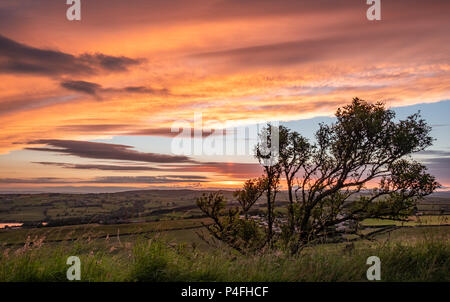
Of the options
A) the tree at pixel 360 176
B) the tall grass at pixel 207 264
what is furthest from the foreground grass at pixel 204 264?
the tree at pixel 360 176

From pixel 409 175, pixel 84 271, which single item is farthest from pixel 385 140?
pixel 84 271

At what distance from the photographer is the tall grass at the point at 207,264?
7.32 m

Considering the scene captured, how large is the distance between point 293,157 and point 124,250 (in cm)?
1713

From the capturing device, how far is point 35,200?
465 feet

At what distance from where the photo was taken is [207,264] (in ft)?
26.4

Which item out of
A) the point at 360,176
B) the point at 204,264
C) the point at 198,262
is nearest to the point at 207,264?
the point at 204,264

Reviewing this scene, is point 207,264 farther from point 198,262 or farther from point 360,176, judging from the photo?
point 360,176

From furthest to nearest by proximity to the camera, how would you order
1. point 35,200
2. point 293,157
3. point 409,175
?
point 35,200 < point 293,157 < point 409,175

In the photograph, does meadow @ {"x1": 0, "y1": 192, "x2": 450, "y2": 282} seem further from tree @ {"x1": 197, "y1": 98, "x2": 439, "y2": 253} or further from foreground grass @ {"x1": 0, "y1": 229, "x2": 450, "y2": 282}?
tree @ {"x1": 197, "y1": 98, "x2": 439, "y2": 253}

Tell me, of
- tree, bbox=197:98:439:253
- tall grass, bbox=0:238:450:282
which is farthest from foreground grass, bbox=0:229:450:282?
tree, bbox=197:98:439:253

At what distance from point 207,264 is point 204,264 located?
0.28 ft

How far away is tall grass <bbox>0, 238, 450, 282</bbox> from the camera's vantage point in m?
7.32
